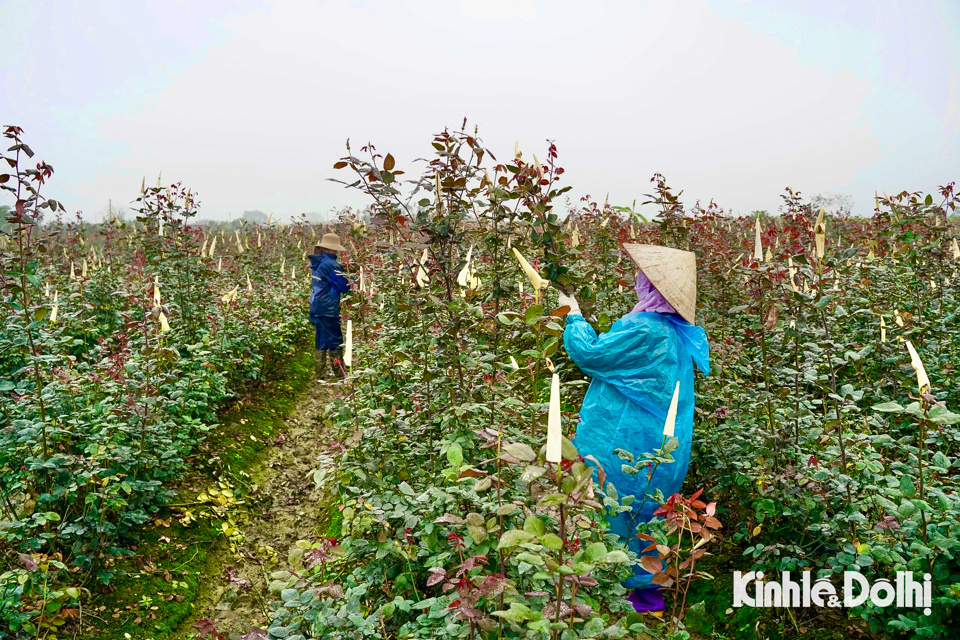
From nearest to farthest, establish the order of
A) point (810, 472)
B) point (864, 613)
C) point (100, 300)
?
point (864, 613)
point (810, 472)
point (100, 300)

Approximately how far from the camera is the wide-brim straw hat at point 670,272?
2.60m

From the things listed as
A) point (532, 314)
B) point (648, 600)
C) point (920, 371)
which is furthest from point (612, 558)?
point (648, 600)

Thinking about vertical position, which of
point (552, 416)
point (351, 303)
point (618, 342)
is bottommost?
point (552, 416)

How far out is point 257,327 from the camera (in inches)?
231

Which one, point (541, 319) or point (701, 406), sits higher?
point (541, 319)

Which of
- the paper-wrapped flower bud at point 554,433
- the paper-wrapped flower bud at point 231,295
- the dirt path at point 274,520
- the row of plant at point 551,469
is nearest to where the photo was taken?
the paper-wrapped flower bud at point 554,433

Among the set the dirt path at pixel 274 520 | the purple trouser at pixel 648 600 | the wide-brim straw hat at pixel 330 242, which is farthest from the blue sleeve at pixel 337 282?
the purple trouser at pixel 648 600

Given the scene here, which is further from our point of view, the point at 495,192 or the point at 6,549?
the point at 6,549

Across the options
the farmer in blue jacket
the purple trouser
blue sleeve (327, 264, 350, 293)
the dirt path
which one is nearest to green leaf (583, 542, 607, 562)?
the purple trouser

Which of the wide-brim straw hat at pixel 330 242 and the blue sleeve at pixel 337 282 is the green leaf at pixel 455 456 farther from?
the wide-brim straw hat at pixel 330 242

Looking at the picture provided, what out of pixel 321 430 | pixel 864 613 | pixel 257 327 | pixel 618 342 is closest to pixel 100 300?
pixel 257 327

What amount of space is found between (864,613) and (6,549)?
156 inches

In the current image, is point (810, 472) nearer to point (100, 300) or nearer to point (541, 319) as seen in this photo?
point (541, 319)

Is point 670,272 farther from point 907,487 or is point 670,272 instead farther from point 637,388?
point 907,487
